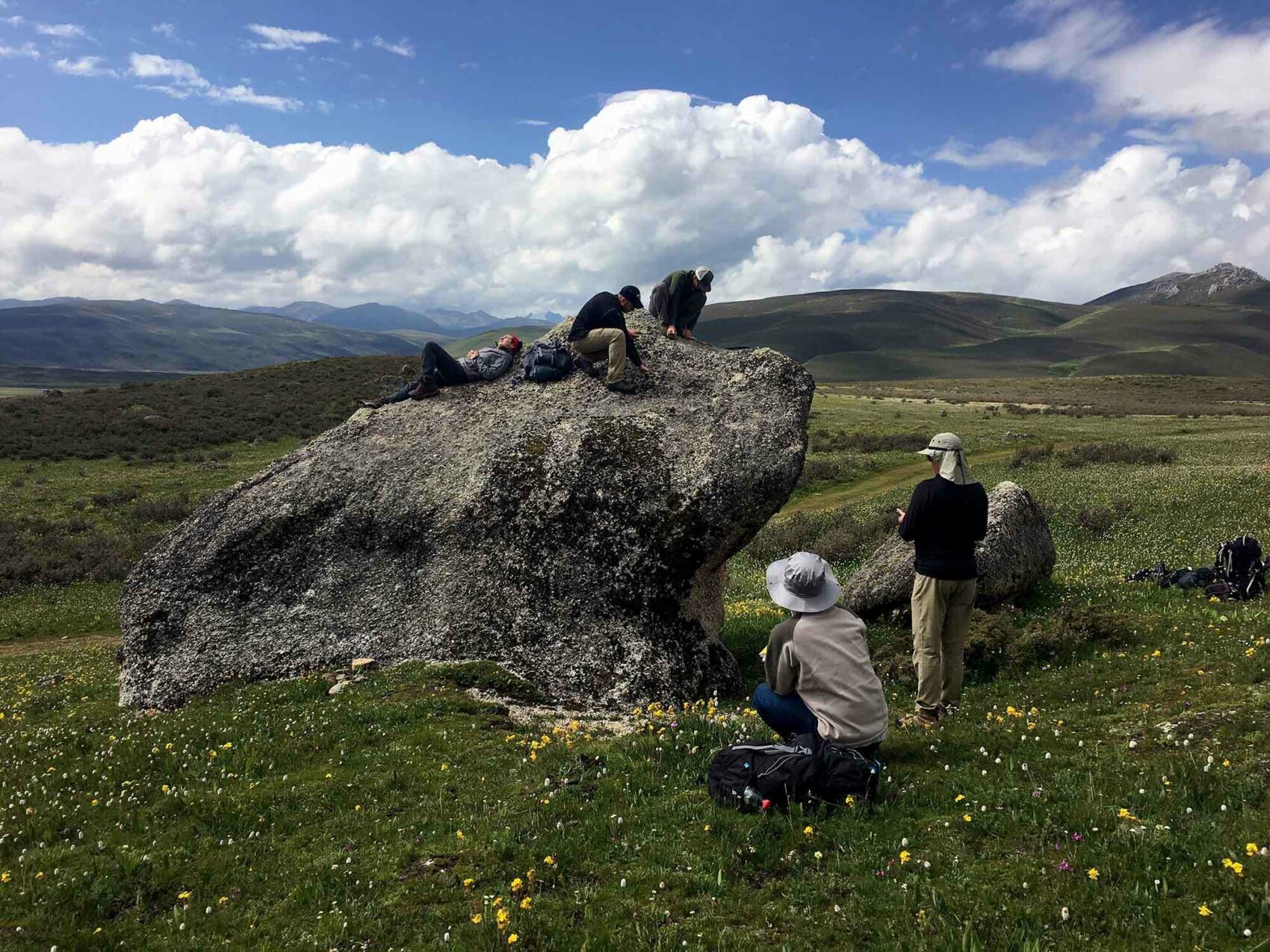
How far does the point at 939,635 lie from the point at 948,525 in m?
1.79

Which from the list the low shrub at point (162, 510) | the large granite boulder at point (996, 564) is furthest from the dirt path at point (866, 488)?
the low shrub at point (162, 510)

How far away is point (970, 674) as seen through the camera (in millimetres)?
14492

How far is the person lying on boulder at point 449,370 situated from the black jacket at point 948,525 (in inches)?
487

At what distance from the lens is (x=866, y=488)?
5044cm

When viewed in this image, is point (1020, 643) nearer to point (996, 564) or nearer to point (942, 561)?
point (996, 564)

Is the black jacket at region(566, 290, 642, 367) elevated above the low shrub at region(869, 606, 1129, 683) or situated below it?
above

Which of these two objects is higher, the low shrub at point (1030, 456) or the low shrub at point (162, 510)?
the low shrub at point (1030, 456)

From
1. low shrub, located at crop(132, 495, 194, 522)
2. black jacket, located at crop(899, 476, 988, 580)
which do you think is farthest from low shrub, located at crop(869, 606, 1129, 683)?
low shrub, located at crop(132, 495, 194, 522)

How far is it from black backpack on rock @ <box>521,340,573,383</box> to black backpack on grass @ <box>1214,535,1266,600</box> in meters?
16.3

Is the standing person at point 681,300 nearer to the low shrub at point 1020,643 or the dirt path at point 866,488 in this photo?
the low shrub at point 1020,643

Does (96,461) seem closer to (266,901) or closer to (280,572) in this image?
(280,572)

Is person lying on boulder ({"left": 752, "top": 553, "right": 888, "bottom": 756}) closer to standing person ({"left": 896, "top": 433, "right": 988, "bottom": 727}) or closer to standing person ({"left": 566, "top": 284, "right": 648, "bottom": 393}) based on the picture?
standing person ({"left": 896, "top": 433, "right": 988, "bottom": 727})

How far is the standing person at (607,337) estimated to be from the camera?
59.4 feet

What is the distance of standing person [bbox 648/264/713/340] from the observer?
65.7ft
